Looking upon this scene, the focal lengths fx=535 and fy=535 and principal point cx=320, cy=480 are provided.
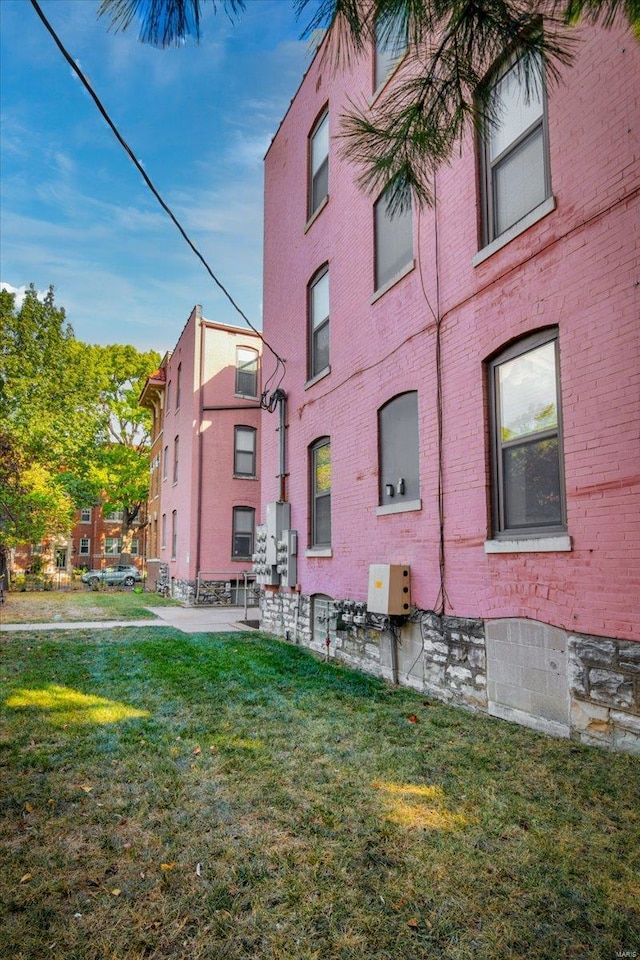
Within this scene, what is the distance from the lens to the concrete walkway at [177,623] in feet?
34.2

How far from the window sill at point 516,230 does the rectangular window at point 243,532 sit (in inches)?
537

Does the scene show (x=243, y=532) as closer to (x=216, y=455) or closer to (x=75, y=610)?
(x=216, y=455)

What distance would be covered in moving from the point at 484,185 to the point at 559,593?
13.7ft

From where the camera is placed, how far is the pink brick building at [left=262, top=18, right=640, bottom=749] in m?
3.92

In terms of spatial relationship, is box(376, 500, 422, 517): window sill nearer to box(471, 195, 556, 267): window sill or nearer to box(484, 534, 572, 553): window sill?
box(484, 534, 572, 553): window sill

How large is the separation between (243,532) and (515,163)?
14329mm

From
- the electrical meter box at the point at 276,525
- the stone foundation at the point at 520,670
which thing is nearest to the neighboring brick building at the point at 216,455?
the electrical meter box at the point at 276,525

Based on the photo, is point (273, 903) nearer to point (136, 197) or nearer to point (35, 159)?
point (136, 197)

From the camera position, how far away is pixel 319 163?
32.2ft

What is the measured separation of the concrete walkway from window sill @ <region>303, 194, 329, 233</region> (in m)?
7.80

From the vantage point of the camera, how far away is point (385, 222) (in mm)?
7445

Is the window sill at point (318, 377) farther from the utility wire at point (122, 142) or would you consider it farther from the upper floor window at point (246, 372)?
the upper floor window at point (246, 372)

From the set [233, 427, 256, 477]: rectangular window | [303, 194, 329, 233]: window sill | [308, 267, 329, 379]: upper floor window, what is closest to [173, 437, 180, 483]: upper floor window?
[233, 427, 256, 477]: rectangular window

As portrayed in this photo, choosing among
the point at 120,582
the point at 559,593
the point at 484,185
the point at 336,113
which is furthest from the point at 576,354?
the point at 120,582
